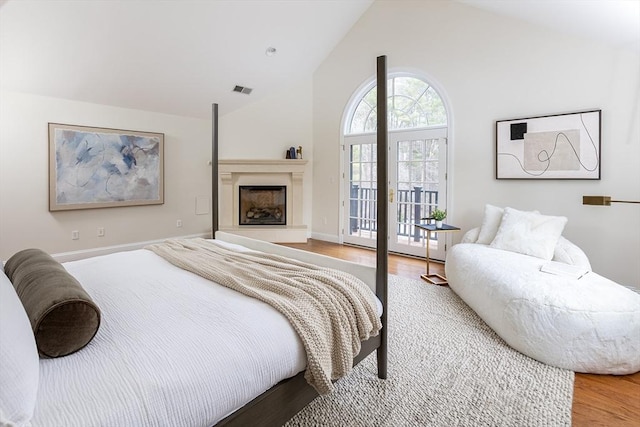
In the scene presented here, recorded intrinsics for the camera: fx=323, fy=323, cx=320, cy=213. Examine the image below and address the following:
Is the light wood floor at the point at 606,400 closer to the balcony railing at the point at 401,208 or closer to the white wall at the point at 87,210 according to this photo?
the balcony railing at the point at 401,208

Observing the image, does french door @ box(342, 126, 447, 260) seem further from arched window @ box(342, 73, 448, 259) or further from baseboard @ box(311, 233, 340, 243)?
baseboard @ box(311, 233, 340, 243)

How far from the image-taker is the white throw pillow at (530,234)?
2.96 m

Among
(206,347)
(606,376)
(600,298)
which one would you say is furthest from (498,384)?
(206,347)

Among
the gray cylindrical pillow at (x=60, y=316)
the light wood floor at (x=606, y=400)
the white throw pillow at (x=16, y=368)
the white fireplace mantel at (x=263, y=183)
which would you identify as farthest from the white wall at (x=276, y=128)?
the white throw pillow at (x=16, y=368)

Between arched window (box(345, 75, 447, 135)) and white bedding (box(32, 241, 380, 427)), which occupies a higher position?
arched window (box(345, 75, 447, 135))

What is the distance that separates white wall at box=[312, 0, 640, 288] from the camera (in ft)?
10.5

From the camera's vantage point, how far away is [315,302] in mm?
1400

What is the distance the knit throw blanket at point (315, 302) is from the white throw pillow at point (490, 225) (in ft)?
7.83

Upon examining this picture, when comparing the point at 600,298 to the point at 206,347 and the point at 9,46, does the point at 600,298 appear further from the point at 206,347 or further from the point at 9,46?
the point at 9,46

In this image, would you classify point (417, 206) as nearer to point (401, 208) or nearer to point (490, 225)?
point (401, 208)

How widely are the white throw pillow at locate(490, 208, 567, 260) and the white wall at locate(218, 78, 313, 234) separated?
3.57 meters

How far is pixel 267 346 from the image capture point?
1.16m

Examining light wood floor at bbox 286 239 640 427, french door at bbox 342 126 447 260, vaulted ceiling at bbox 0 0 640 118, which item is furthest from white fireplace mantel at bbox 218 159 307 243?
light wood floor at bbox 286 239 640 427

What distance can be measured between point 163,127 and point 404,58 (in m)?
3.90
